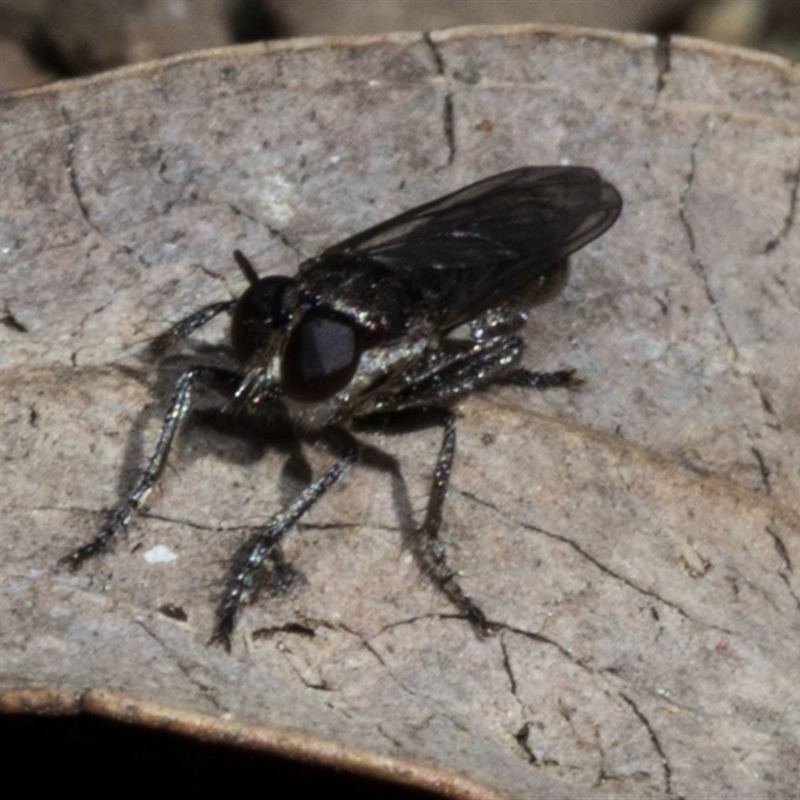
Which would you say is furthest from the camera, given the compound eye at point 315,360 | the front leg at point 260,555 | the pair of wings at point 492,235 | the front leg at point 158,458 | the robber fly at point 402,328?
the pair of wings at point 492,235

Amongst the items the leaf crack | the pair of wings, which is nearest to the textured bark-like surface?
the leaf crack

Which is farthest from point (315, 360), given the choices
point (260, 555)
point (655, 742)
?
point (655, 742)

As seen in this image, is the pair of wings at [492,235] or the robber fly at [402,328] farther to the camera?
the pair of wings at [492,235]

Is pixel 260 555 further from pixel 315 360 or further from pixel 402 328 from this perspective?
pixel 402 328

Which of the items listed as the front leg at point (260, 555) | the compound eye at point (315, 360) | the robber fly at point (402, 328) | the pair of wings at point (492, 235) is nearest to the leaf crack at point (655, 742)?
the robber fly at point (402, 328)

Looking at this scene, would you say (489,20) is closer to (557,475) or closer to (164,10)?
(164,10)

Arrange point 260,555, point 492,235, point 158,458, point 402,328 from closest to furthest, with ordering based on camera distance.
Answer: point 260,555, point 158,458, point 402,328, point 492,235

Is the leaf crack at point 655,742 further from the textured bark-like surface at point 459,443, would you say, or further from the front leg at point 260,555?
the front leg at point 260,555

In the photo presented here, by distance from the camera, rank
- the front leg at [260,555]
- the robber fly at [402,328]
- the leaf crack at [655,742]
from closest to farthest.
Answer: the leaf crack at [655,742] → the front leg at [260,555] → the robber fly at [402,328]
